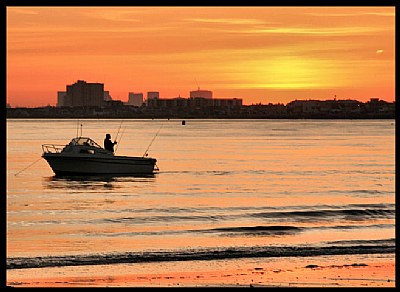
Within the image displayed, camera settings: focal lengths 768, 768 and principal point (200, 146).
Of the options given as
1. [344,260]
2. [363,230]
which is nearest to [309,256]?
[344,260]

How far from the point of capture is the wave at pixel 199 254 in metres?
17.1

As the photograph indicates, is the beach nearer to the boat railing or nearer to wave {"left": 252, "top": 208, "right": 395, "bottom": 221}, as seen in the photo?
wave {"left": 252, "top": 208, "right": 395, "bottom": 221}

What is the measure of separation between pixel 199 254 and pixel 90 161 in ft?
74.6

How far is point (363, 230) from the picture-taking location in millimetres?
22734

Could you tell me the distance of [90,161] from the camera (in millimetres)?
39906

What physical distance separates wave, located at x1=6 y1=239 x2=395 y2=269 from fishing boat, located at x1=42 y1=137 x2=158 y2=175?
71.3 feet

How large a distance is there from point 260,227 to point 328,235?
107 inches

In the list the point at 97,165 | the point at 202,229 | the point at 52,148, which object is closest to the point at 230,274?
the point at 202,229

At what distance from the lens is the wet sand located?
1443cm

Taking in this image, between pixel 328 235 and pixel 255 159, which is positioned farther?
pixel 255 159

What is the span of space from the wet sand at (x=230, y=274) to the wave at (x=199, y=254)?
0.56 m

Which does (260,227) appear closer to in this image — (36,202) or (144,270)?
(144,270)

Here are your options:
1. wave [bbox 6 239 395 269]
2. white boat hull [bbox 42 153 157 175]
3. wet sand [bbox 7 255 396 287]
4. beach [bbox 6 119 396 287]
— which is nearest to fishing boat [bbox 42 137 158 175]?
white boat hull [bbox 42 153 157 175]

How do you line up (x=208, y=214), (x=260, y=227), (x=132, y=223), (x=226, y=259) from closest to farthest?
(x=226, y=259) < (x=260, y=227) < (x=132, y=223) < (x=208, y=214)
